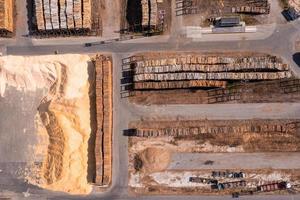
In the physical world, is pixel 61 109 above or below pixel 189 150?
above

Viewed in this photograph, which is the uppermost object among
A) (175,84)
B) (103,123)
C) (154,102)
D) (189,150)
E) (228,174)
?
(175,84)

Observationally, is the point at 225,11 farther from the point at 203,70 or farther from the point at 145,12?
the point at 145,12

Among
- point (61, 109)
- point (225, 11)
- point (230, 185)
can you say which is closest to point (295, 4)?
point (225, 11)

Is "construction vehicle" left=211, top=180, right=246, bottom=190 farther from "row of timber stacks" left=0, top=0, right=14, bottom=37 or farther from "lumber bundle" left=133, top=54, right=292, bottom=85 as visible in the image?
"row of timber stacks" left=0, top=0, right=14, bottom=37

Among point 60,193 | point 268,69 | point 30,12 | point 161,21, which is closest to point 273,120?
point 268,69

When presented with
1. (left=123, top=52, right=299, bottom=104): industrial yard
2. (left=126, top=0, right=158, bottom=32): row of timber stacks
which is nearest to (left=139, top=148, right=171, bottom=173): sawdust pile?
(left=123, top=52, right=299, bottom=104): industrial yard

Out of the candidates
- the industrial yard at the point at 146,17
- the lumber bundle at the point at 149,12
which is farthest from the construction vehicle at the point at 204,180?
the lumber bundle at the point at 149,12
